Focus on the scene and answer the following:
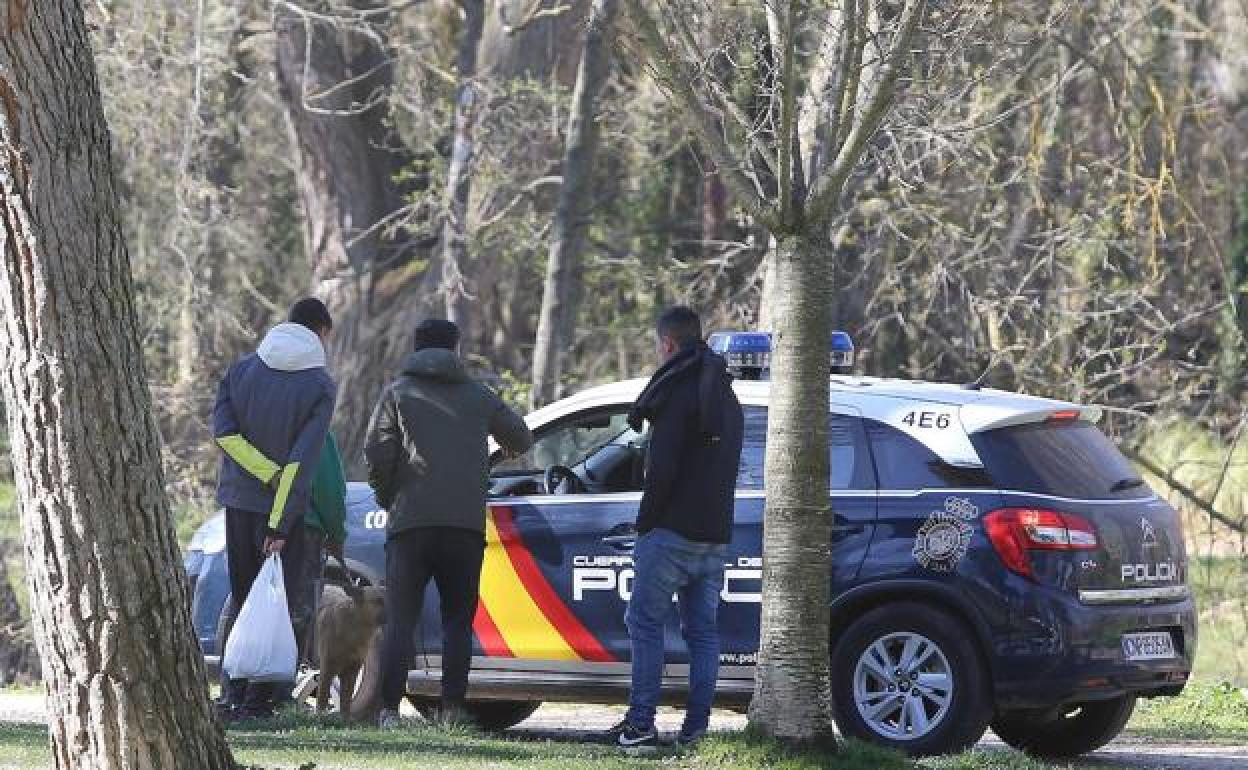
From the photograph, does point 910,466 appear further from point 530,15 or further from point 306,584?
point 530,15

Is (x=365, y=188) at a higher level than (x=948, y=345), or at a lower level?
higher

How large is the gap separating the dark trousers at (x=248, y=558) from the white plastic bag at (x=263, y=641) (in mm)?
396

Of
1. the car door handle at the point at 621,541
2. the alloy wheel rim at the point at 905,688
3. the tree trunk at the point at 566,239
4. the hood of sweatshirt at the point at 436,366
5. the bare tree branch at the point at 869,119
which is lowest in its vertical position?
the alloy wheel rim at the point at 905,688

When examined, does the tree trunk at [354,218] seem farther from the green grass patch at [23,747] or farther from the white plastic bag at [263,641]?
the white plastic bag at [263,641]

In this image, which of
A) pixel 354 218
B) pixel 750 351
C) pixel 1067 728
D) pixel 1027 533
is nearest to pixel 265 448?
pixel 750 351

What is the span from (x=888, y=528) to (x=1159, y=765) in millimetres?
1643

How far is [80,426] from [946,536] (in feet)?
13.5

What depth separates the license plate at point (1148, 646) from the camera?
944cm

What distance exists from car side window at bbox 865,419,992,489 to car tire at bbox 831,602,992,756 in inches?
20.0

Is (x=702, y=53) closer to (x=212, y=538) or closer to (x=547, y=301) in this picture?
(x=212, y=538)

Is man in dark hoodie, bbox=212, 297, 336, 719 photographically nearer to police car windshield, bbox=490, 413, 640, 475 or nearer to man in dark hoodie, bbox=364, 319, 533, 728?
man in dark hoodie, bbox=364, 319, 533, 728

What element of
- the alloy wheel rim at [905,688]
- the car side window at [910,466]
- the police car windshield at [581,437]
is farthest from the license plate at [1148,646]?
the police car windshield at [581,437]

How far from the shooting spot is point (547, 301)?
18594 mm

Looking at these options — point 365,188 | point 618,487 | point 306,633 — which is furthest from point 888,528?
point 365,188
